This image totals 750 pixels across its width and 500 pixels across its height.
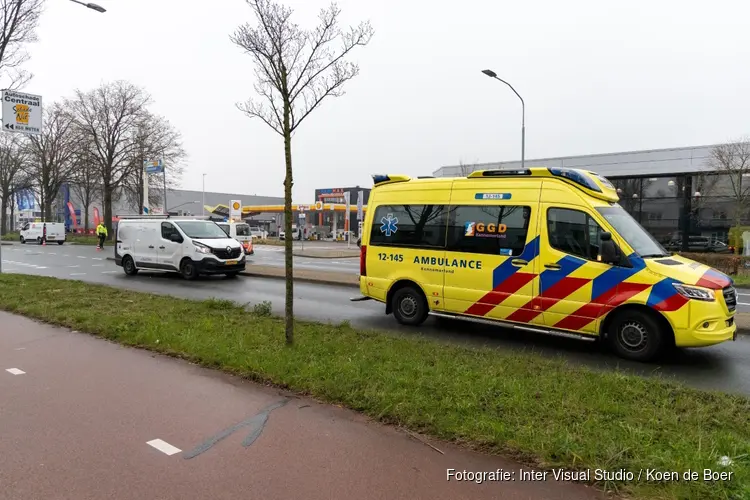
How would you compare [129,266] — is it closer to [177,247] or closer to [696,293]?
[177,247]

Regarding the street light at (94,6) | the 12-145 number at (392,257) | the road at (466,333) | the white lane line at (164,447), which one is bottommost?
the road at (466,333)

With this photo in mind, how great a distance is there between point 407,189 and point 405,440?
18.4 feet

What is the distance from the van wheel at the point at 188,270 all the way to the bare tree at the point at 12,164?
36.6 metres

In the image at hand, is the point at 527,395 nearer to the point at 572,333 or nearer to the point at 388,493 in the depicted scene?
the point at 388,493

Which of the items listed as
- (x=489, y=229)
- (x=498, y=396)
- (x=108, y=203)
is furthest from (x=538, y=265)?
(x=108, y=203)

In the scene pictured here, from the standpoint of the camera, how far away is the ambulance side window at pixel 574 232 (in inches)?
265

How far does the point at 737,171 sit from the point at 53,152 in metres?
52.8

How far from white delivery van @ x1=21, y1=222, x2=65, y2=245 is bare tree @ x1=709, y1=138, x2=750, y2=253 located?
48928 mm

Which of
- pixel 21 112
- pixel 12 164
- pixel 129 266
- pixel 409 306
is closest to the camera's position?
pixel 409 306

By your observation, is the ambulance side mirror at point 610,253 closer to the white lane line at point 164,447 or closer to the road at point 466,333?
the road at point 466,333

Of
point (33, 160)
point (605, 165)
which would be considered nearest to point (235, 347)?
point (605, 165)

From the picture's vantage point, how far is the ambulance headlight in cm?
596

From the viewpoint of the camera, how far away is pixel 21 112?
14.3 metres

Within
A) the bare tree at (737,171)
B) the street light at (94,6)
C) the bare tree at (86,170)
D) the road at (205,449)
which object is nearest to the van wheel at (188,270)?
the street light at (94,6)
